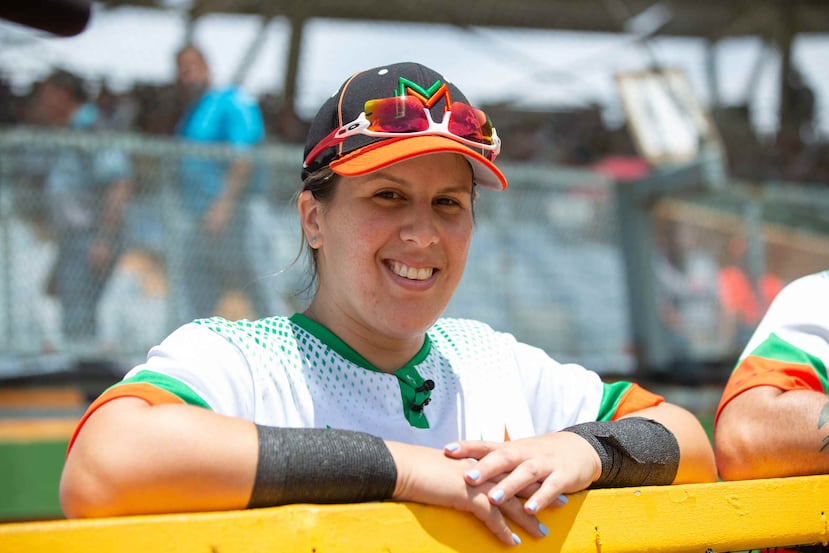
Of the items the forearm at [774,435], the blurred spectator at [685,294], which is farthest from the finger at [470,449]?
the blurred spectator at [685,294]

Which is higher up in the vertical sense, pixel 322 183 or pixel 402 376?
pixel 322 183

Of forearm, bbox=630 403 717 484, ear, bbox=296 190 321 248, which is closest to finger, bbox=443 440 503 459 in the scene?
forearm, bbox=630 403 717 484

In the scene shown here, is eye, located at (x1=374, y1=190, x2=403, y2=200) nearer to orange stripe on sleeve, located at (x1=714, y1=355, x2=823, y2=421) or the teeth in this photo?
the teeth

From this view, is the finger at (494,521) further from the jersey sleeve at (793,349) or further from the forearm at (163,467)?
the jersey sleeve at (793,349)

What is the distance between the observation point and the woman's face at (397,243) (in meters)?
1.61

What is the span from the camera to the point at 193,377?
1425 millimetres

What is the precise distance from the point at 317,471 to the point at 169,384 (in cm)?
30

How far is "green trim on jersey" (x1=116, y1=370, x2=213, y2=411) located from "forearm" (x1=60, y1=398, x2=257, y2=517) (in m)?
0.10

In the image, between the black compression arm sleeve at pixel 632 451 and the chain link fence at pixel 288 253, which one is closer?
the black compression arm sleeve at pixel 632 451

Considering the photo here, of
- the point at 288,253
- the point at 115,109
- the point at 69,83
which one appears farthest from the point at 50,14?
the point at 115,109

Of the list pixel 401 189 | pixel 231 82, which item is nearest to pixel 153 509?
pixel 401 189

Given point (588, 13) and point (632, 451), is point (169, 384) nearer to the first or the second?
point (632, 451)

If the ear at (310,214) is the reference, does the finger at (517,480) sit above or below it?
below

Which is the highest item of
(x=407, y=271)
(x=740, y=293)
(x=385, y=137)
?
(x=385, y=137)
